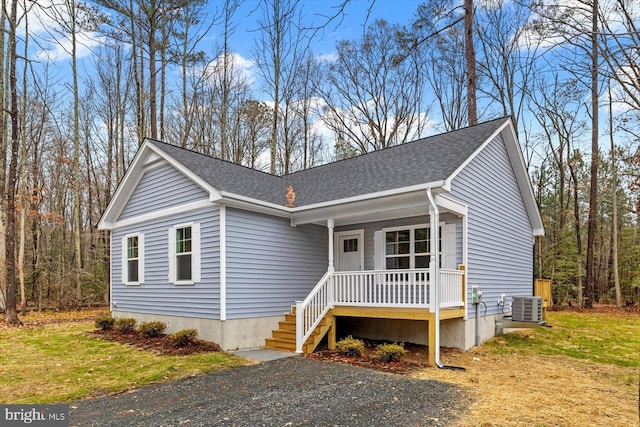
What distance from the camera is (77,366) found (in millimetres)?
7516

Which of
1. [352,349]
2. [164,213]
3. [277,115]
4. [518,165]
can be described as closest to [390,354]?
[352,349]

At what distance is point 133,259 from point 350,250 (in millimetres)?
6216

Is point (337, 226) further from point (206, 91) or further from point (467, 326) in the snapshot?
point (206, 91)

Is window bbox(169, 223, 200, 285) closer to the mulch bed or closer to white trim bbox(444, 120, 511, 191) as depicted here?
the mulch bed

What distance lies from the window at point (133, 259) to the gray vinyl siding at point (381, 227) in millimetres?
5464

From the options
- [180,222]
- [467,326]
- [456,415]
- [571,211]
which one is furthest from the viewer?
[571,211]

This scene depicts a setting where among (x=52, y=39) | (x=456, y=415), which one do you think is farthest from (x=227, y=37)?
A: (x=456, y=415)

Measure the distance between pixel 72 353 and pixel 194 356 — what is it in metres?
2.68

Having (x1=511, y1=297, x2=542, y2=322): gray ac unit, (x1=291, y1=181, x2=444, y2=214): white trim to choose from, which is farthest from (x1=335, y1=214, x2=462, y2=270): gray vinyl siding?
(x1=511, y1=297, x2=542, y2=322): gray ac unit

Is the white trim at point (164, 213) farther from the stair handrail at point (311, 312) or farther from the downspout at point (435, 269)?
the downspout at point (435, 269)

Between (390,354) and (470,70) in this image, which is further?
(470,70)

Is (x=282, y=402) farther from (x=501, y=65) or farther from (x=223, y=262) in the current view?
(x=501, y=65)

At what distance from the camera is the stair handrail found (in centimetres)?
877

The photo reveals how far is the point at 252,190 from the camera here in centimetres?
1055
